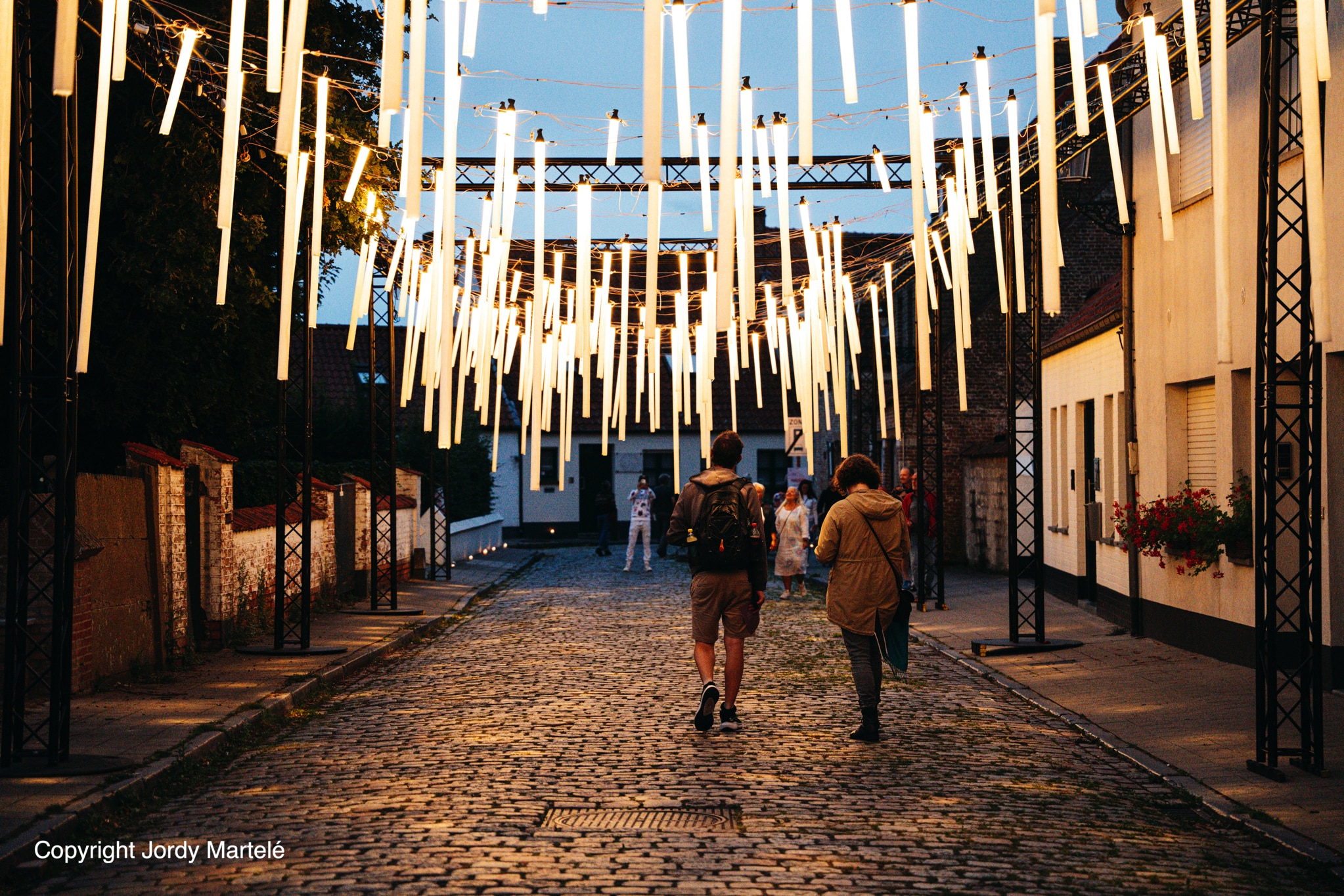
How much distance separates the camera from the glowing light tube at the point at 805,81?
5012 millimetres

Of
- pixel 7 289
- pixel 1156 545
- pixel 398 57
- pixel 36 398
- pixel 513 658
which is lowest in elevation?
pixel 513 658

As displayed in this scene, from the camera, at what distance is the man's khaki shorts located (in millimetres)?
8836

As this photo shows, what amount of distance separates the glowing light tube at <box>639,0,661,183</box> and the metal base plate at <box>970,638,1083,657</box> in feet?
31.6

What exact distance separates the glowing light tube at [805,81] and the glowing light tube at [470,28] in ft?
4.70

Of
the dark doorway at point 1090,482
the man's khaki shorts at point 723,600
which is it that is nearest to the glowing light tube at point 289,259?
the man's khaki shorts at point 723,600

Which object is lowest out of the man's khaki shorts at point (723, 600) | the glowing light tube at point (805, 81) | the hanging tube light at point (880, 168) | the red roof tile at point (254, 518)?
the man's khaki shorts at point (723, 600)

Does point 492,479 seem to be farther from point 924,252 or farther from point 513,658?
point 924,252

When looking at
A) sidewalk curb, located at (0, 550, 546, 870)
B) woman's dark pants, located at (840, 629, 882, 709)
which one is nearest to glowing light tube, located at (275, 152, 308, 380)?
sidewalk curb, located at (0, 550, 546, 870)

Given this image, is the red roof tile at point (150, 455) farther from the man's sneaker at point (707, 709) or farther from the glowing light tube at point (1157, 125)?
the glowing light tube at point (1157, 125)

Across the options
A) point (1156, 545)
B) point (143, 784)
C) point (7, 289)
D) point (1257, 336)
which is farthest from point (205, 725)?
point (1156, 545)

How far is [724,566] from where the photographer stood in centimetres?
882

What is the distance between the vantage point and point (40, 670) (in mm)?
9773

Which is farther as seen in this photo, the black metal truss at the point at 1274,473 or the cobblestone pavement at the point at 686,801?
the black metal truss at the point at 1274,473

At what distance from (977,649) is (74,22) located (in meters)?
10.3
